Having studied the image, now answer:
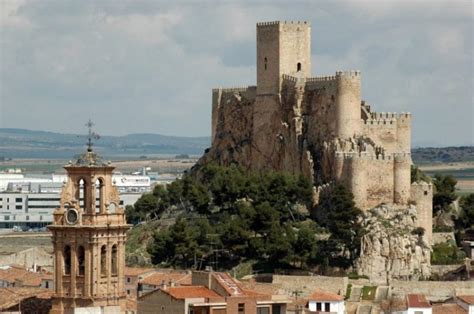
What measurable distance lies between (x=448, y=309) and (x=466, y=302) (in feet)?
6.82

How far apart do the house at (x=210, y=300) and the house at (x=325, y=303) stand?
1553cm

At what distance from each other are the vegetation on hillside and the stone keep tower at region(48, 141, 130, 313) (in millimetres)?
34672

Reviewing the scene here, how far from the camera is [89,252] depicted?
54312 millimetres

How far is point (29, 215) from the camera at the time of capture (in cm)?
15638

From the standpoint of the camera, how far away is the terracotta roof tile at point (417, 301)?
77062 millimetres

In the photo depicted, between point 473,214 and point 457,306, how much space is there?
20.1 meters

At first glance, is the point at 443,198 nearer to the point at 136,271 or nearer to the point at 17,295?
the point at 136,271

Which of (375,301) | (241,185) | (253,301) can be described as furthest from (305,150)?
(253,301)

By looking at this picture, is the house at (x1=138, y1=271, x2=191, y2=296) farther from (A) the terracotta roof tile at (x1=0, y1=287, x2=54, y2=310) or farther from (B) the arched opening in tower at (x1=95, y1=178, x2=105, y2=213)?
(B) the arched opening in tower at (x1=95, y1=178, x2=105, y2=213)

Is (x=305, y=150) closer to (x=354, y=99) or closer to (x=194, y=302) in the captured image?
(x=354, y=99)

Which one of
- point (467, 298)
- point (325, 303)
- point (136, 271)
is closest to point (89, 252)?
point (325, 303)

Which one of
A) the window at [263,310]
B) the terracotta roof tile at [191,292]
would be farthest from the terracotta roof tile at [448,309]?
the window at [263,310]

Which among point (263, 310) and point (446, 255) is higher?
point (263, 310)

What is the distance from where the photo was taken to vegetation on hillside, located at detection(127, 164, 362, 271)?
90.4 m
